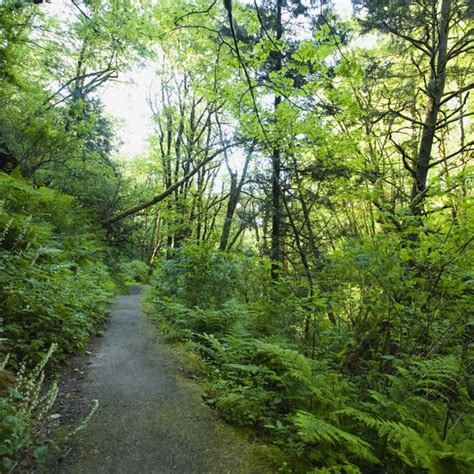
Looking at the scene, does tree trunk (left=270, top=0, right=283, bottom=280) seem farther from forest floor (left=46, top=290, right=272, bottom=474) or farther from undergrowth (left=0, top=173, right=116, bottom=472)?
forest floor (left=46, top=290, right=272, bottom=474)

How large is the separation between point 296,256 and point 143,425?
25.3 ft

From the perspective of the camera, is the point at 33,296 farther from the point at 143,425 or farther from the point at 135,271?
the point at 135,271

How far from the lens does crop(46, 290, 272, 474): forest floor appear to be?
96.7 inches

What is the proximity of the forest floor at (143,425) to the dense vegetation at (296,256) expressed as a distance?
302 millimetres

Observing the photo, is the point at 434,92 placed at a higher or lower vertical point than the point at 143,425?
higher

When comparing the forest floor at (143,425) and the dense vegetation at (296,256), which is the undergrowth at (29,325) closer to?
the dense vegetation at (296,256)

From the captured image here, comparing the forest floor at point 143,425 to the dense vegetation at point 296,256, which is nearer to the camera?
the forest floor at point 143,425

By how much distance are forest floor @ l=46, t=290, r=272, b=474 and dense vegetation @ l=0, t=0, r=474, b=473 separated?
30 centimetres

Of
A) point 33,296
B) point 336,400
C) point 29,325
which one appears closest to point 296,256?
point 336,400

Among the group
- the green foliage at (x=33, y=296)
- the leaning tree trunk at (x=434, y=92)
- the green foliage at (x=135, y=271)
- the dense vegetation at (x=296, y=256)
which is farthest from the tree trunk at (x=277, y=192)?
the green foliage at (x=135, y=271)

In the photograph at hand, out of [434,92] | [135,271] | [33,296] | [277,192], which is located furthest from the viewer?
[135,271]

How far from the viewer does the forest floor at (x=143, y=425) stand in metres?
2.46

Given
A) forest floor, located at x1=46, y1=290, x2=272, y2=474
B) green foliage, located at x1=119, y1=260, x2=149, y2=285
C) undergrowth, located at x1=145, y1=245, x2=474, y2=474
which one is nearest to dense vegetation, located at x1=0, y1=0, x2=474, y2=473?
undergrowth, located at x1=145, y1=245, x2=474, y2=474

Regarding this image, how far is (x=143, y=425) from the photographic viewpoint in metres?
2.94
